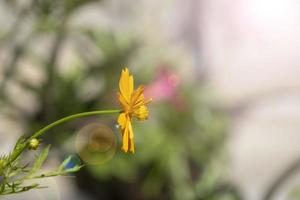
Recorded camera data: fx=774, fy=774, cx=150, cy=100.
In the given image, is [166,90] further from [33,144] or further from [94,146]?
[33,144]

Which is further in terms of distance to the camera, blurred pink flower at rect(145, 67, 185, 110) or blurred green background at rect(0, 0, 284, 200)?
blurred pink flower at rect(145, 67, 185, 110)

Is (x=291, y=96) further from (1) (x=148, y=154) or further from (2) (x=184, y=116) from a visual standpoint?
(1) (x=148, y=154)

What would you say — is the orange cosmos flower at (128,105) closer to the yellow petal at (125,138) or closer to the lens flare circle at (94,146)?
the yellow petal at (125,138)

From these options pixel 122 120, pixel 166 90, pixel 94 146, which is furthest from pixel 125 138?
pixel 166 90

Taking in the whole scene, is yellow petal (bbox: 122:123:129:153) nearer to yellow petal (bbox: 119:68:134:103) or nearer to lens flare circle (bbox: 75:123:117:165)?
yellow petal (bbox: 119:68:134:103)

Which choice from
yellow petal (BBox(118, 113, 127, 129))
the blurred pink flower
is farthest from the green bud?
the blurred pink flower

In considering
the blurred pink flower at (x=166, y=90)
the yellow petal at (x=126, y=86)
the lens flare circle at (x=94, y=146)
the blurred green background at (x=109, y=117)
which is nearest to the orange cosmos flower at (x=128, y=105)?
the yellow petal at (x=126, y=86)
